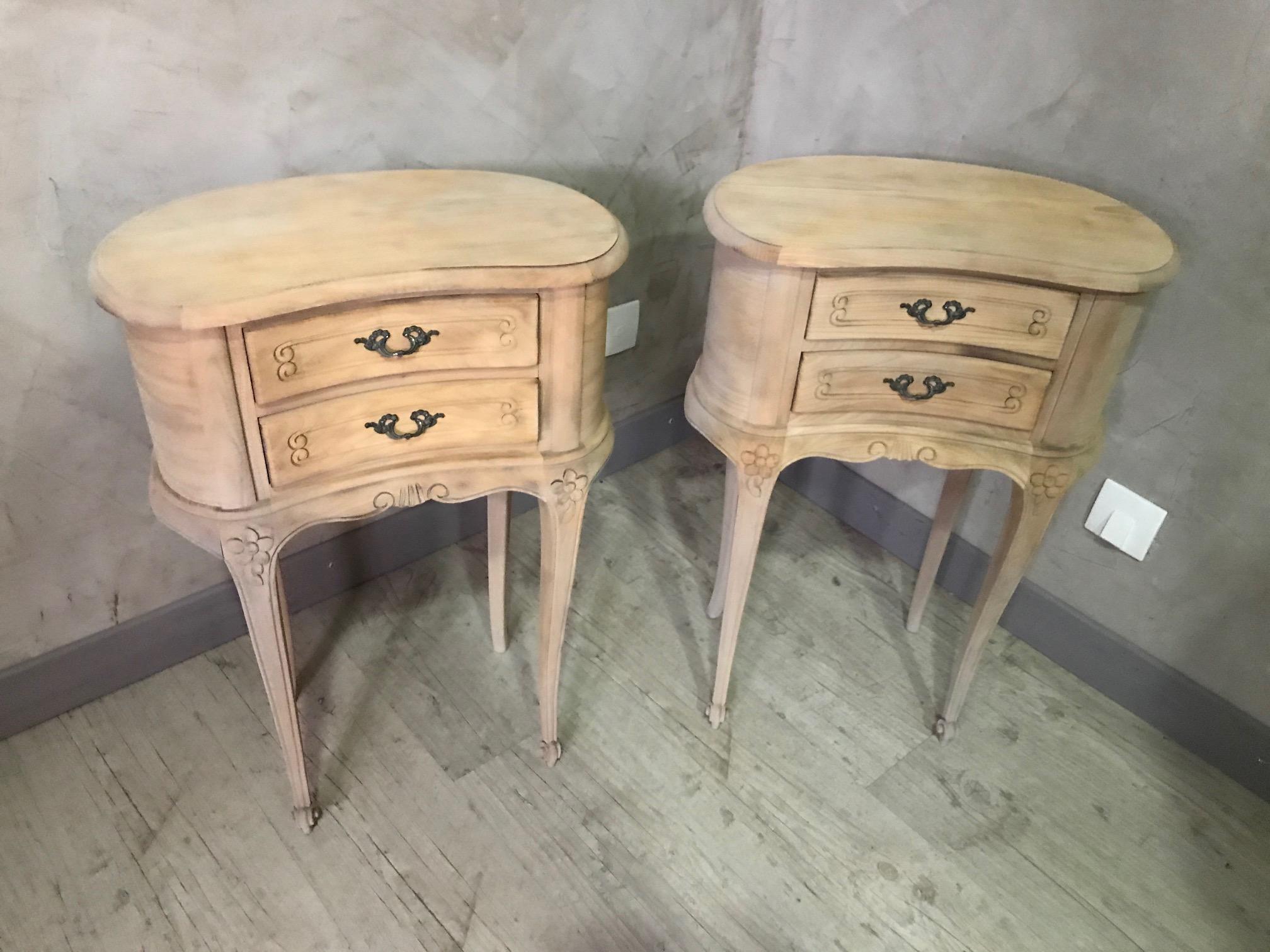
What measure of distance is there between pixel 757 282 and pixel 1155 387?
73 centimetres

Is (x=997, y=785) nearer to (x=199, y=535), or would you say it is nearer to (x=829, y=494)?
(x=829, y=494)

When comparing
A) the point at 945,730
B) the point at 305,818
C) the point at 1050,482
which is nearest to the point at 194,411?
the point at 305,818

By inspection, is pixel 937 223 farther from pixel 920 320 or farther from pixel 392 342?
pixel 392 342

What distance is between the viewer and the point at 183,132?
1.21 metres

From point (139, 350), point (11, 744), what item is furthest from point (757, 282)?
point (11, 744)

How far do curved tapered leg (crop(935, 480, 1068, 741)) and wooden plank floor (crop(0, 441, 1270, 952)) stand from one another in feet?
0.31

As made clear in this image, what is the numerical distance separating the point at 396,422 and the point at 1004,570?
866 mm

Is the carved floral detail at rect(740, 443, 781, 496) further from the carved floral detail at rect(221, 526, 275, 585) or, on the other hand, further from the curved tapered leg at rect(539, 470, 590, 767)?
the carved floral detail at rect(221, 526, 275, 585)

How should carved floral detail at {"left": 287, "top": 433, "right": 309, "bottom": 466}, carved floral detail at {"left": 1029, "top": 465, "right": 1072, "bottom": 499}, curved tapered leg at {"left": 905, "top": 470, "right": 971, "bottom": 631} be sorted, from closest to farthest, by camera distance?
carved floral detail at {"left": 287, "top": 433, "right": 309, "bottom": 466}, carved floral detail at {"left": 1029, "top": 465, "right": 1072, "bottom": 499}, curved tapered leg at {"left": 905, "top": 470, "right": 971, "bottom": 631}

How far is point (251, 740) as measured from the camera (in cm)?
144

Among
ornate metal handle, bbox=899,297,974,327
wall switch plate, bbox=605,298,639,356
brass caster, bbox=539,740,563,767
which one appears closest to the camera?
ornate metal handle, bbox=899,297,974,327

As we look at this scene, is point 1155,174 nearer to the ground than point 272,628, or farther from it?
farther from it

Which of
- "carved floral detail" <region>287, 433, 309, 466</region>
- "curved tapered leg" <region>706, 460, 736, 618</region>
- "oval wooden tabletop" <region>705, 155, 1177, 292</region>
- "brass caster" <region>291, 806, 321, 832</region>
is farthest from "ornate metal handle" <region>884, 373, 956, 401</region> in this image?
"brass caster" <region>291, 806, 321, 832</region>

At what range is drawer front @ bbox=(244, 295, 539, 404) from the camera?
94 centimetres
